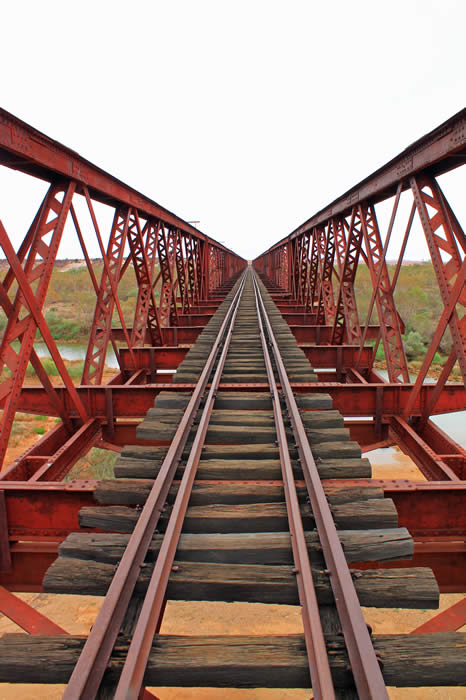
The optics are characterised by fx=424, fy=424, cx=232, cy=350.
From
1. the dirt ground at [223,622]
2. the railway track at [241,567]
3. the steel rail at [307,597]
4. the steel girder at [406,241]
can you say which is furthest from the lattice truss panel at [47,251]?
the dirt ground at [223,622]

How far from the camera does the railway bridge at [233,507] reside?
6.45 ft

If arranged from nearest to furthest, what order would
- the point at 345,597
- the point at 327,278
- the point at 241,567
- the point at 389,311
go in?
the point at 345,597 → the point at 241,567 → the point at 389,311 → the point at 327,278

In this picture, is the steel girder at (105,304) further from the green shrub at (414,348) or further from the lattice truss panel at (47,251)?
the green shrub at (414,348)

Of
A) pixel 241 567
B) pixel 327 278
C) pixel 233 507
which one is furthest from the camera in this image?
pixel 327 278

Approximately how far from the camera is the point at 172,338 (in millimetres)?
11367

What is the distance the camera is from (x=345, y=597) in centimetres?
220

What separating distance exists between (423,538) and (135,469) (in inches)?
98.4

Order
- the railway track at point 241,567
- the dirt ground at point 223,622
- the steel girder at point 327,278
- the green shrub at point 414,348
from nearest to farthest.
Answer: the railway track at point 241,567 < the dirt ground at point 223,622 < the steel girder at point 327,278 < the green shrub at point 414,348

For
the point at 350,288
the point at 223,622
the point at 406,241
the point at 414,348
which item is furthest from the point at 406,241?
the point at 414,348

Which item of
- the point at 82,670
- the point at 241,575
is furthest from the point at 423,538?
the point at 82,670

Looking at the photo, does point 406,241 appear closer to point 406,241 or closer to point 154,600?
point 406,241

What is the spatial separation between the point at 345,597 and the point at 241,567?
666 millimetres

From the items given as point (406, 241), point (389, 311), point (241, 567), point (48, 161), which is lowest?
point (241, 567)

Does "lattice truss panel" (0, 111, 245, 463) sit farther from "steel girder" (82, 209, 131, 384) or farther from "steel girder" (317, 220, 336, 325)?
"steel girder" (317, 220, 336, 325)
